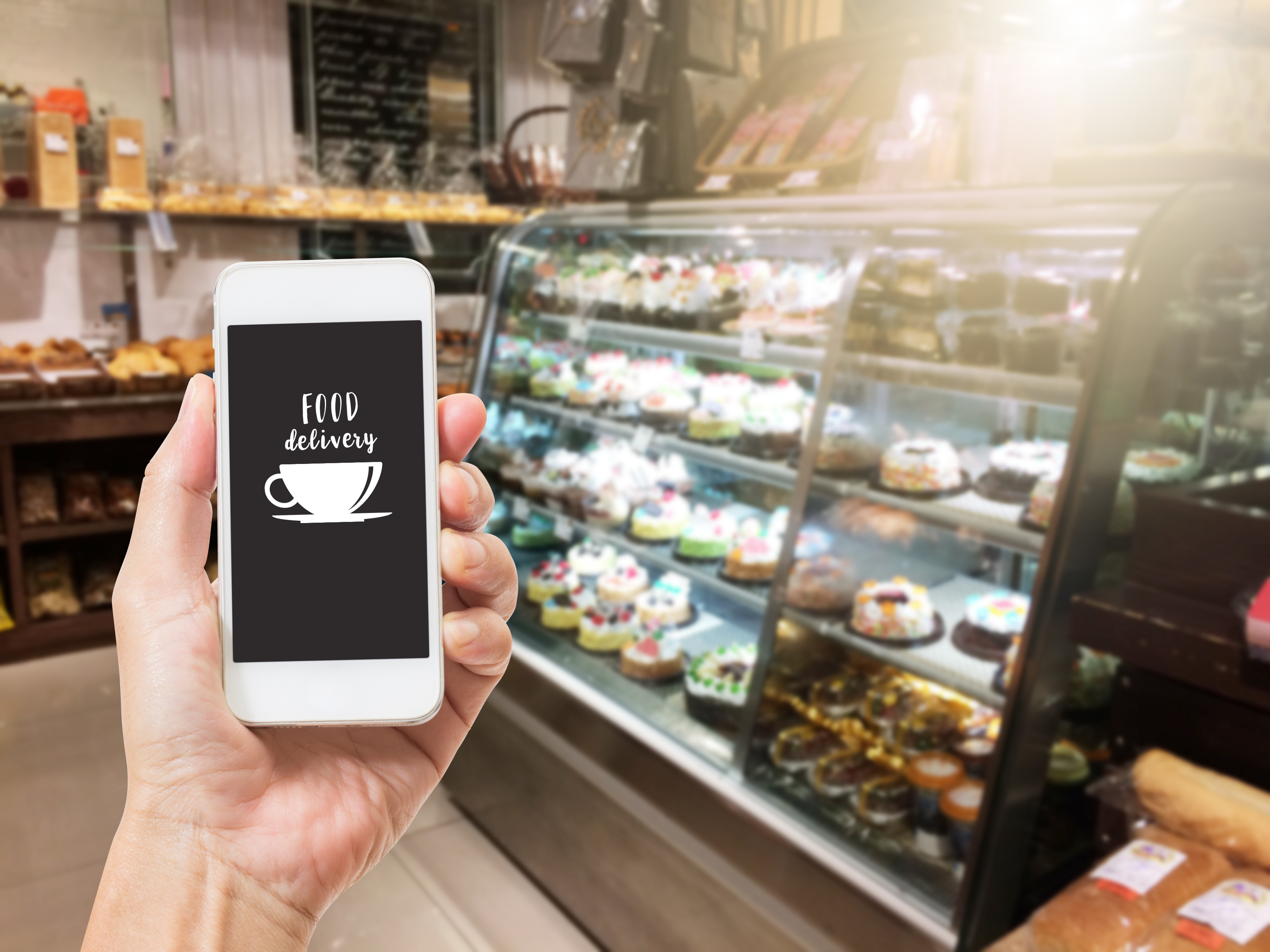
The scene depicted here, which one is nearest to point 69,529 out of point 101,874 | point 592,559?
point 101,874

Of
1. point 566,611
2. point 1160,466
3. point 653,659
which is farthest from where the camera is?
point 566,611

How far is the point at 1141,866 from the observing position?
1.43 meters

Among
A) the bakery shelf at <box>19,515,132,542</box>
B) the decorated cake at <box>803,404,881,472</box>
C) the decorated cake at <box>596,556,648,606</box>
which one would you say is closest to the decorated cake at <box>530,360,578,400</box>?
the decorated cake at <box>596,556,648,606</box>

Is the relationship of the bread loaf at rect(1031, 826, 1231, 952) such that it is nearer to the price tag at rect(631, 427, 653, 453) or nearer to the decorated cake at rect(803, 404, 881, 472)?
the decorated cake at rect(803, 404, 881, 472)

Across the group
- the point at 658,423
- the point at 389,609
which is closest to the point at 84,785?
the point at 658,423

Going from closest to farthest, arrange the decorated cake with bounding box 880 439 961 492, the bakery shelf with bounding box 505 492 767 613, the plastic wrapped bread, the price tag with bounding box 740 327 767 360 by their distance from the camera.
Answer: the plastic wrapped bread < the decorated cake with bounding box 880 439 961 492 < the price tag with bounding box 740 327 767 360 < the bakery shelf with bounding box 505 492 767 613

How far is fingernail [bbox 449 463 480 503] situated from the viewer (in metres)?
0.80

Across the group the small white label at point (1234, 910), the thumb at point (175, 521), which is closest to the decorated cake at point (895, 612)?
the small white label at point (1234, 910)

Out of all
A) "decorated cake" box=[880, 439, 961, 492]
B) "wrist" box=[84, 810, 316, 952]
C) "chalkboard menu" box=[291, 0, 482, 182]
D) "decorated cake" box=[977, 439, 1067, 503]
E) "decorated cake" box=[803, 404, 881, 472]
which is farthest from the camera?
Answer: "chalkboard menu" box=[291, 0, 482, 182]

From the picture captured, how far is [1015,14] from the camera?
2729 millimetres

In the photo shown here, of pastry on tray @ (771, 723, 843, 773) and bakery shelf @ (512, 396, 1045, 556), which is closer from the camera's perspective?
bakery shelf @ (512, 396, 1045, 556)

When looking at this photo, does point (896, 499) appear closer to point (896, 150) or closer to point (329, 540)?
point (896, 150)

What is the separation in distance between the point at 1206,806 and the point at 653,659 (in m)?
1.36

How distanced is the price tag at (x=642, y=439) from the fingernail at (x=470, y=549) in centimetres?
181
